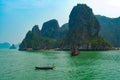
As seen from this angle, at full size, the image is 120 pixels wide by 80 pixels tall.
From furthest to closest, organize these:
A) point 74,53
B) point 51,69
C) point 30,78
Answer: point 74,53, point 51,69, point 30,78

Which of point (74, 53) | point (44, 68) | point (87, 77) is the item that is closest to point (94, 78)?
point (87, 77)

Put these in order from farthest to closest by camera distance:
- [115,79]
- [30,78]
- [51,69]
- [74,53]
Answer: [74,53] → [51,69] → [30,78] → [115,79]

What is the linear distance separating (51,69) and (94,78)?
17.7m

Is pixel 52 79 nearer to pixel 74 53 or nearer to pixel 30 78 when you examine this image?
pixel 30 78

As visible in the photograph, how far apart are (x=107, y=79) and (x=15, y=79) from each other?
17.2 m

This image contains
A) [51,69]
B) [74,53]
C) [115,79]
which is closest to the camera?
[115,79]

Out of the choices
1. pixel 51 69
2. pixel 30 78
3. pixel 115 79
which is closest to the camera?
pixel 115 79

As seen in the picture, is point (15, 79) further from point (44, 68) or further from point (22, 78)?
point (44, 68)

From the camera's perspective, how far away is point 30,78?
173ft

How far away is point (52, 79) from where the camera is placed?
50.9 m

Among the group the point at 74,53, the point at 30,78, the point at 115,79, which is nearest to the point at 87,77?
the point at 115,79

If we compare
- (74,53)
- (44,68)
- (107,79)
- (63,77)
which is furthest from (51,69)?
(74,53)

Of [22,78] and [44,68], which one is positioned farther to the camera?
[44,68]

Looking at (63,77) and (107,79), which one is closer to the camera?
(107,79)
